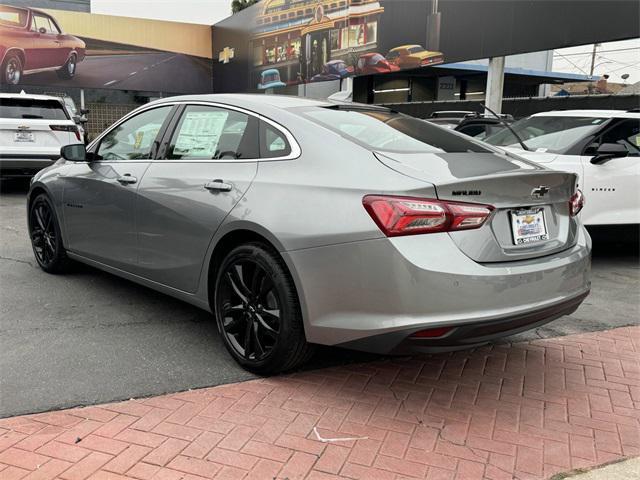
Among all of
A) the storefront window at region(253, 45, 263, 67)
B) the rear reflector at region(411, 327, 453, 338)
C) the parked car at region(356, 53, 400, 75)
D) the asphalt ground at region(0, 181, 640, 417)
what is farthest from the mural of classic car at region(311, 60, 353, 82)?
the rear reflector at region(411, 327, 453, 338)

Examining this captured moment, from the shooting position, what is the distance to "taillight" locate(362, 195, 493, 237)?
274 centimetres

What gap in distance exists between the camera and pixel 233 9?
37.9m

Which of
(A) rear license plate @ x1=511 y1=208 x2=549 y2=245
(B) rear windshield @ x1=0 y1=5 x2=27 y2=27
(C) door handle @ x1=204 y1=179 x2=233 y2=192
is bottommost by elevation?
(A) rear license plate @ x1=511 y1=208 x2=549 y2=245

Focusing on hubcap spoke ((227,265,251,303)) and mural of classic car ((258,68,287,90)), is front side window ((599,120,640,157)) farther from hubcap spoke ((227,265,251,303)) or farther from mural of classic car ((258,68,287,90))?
mural of classic car ((258,68,287,90))

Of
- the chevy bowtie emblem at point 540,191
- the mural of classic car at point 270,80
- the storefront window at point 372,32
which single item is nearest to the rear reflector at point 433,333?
the chevy bowtie emblem at point 540,191

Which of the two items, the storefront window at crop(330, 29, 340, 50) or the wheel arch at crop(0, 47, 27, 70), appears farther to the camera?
the wheel arch at crop(0, 47, 27, 70)

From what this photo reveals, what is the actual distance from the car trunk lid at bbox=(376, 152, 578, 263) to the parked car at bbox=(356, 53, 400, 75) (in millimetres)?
12541

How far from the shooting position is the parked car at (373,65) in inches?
614

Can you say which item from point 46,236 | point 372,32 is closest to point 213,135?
point 46,236

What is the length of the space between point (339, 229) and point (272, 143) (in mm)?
854

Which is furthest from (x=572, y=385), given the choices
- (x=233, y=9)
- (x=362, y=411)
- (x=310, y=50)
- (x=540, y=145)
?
(x=233, y=9)

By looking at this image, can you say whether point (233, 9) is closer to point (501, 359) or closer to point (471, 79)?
point (471, 79)

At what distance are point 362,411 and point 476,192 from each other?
127 centimetres

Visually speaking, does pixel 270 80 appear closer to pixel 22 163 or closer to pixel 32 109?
pixel 32 109
